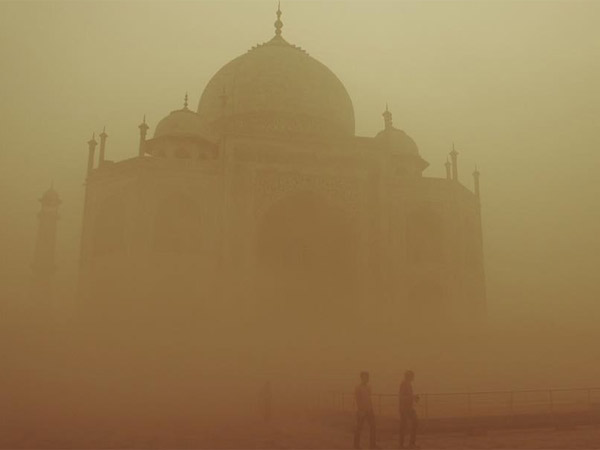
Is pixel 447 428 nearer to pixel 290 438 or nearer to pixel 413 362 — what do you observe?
pixel 290 438

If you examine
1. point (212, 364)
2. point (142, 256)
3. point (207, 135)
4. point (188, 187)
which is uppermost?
point (207, 135)

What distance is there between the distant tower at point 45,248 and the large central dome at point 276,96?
21.9ft

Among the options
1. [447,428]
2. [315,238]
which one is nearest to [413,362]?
[315,238]

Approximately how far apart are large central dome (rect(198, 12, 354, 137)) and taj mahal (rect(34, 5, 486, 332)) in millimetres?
1962

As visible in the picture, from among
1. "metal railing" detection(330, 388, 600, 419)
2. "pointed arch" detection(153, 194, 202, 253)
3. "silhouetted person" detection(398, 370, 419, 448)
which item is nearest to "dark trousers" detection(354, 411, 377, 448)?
"silhouetted person" detection(398, 370, 419, 448)

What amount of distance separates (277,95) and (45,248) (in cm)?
1024

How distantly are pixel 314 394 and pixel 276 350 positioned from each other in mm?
3719

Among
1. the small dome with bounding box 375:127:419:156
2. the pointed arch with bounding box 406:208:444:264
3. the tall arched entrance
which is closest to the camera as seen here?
the tall arched entrance

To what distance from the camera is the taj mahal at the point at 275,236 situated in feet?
60.0

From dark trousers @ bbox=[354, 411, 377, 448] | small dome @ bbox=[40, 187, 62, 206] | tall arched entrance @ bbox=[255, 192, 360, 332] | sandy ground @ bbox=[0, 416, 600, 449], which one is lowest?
sandy ground @ bbox=[0, 416, 600, 449]

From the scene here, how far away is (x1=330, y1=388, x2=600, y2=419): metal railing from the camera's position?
34.1 ft

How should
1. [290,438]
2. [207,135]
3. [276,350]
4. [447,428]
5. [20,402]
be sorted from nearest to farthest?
[290,438], [447,428], [20,402], [276,350], [207,135]

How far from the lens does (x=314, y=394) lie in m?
13.0

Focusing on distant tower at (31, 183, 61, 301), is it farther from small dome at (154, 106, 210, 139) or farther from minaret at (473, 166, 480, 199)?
minaret at (473, 166, 480, 199)
